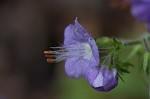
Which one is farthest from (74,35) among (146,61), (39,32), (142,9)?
(39,32)

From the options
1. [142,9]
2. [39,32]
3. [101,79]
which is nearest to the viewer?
[101,79]

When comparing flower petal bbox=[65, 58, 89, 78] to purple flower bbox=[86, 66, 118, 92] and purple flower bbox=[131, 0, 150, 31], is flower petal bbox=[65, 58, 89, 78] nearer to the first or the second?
purple flower bbox=[86, 66, 118, 92]

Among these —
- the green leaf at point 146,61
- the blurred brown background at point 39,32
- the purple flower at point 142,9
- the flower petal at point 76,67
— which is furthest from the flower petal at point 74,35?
the blurred brown background at point 39,32

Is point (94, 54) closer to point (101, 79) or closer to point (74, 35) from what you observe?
point (101, 79)

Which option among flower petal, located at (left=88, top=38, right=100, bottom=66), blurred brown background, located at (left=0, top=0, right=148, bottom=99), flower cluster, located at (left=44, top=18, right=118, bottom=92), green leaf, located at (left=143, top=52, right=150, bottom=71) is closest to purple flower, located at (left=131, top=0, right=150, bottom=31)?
green leaf, located at (left=143, top=52, right=150, bottom=71)

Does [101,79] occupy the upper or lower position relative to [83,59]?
lower

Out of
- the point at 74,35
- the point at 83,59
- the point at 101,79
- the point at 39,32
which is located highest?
the point at 39,32

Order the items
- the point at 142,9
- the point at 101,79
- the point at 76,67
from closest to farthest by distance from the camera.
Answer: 1. the point at 101,79
2. the point at 76,67
3. the point at 142,9

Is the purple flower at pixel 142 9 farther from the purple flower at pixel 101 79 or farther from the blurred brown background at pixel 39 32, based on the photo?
the blurred brown background at pixel 39 32
